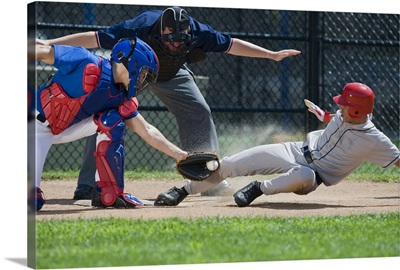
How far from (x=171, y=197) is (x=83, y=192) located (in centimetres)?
77

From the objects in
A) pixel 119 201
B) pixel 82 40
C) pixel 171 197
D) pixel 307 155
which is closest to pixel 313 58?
pixel 307 155

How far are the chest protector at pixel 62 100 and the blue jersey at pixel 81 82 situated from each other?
19 mm

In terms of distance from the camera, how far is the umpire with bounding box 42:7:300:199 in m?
6.89

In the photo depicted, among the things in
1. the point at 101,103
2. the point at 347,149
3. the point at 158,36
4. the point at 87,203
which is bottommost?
the point at 87,203

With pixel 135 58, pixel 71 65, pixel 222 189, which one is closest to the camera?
pixel 71 65

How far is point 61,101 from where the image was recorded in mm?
6262

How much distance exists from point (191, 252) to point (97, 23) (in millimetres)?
4833

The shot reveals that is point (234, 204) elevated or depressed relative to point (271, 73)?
depressed

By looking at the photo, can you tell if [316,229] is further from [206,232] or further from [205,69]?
[205,69]

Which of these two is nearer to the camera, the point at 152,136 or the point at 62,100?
the point at 62,100

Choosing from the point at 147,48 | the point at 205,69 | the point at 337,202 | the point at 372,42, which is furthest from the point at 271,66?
the point at 147,48

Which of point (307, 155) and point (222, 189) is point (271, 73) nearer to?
point (222, 189)

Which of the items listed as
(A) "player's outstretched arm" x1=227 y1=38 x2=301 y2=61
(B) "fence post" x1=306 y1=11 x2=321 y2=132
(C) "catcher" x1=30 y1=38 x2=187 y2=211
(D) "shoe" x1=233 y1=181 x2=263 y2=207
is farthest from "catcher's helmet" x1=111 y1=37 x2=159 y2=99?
(B) "fence post" x1=306 y1=11 x2=321 y2=132

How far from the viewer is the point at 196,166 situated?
6.72 metres
